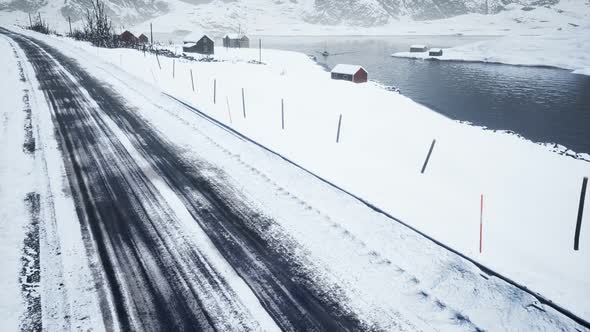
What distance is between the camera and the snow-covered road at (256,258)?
5406 mm

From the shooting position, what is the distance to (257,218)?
807 cm

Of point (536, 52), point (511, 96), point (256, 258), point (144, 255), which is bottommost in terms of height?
point (256, 258)

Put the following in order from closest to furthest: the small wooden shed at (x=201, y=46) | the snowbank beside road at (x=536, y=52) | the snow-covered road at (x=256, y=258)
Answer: the snow-covered road at (x=256, y=258) < the small wooden shed at (x=201, y=46) < the snowbank beside road at (x=536, y=52)

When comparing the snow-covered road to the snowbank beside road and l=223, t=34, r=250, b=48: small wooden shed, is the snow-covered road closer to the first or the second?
the snowbank beside road

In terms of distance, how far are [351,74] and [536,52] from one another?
60.6 meters

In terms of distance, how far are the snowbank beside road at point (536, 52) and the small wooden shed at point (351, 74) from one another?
44.6 m

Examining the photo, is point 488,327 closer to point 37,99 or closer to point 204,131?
point 204,131

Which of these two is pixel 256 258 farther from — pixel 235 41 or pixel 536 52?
pixel 235 41

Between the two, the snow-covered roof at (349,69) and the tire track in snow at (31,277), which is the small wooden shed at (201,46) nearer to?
the snow-covered roof at (349,69)

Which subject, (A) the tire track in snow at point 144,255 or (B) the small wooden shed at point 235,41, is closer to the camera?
(A) the tire track in snow at point 144,255

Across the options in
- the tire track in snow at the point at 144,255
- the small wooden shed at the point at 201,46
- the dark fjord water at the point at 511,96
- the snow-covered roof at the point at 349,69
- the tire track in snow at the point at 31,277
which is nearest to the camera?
the tire track in snow at the point at 31,277

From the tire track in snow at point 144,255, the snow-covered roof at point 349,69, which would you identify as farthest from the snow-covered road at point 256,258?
the snow-covered roof at point 349,69

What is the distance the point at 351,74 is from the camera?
4209 cm

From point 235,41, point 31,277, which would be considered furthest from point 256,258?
point 235,41
